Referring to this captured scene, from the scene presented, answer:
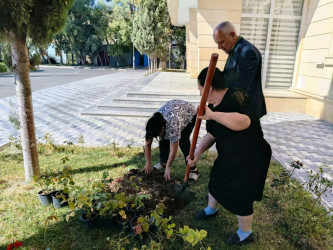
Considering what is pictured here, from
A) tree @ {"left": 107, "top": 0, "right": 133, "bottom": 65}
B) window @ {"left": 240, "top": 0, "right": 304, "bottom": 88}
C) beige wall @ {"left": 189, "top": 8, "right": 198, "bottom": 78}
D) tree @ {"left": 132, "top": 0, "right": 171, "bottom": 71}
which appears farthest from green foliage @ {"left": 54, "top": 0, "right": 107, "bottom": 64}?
window @ {"left": 240, "top": 0, "right": 304, "bottom": 88}

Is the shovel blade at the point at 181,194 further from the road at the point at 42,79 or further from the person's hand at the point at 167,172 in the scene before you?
the road at the point at 42,79

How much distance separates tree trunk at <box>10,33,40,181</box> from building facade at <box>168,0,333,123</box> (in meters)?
6.27

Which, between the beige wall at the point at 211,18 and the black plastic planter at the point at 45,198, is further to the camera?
the beige wall at the point at 211,18

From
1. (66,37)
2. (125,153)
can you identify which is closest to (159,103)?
(125,153)

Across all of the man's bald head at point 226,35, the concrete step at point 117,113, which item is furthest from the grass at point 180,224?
the concrete step at point 117,113

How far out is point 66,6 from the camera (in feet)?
9.97

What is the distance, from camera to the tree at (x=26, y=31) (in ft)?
8.66

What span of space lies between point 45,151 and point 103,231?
Result: 102 inches

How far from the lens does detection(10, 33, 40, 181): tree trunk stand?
2.89 meters

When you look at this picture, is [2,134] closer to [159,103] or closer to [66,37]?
[159,103]

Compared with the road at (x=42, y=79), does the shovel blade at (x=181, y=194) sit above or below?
below

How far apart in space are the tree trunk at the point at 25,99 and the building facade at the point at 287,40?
6269 millimetres

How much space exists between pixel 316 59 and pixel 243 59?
5877 mm

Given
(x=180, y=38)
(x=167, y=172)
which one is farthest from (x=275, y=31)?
(x=180, y=38)
